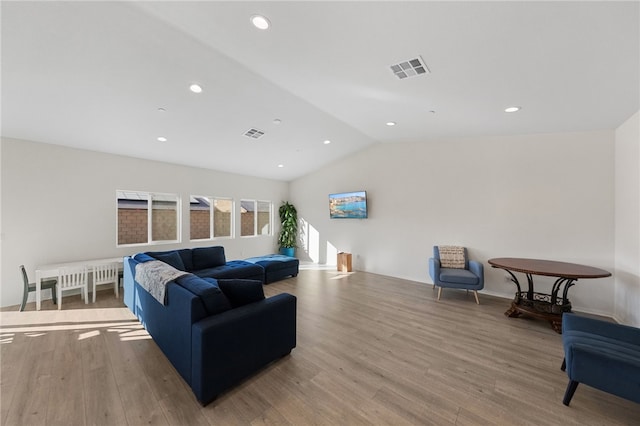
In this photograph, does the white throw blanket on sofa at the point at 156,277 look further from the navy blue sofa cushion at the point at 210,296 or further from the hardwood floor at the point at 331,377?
the hardwood floor at the point at 331,377

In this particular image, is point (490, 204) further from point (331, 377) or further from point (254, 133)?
point (254, 133)

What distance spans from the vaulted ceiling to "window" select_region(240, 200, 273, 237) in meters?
3.21

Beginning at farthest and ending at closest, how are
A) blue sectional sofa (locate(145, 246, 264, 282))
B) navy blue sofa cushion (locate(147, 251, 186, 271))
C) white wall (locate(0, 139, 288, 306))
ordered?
blue sectional sofa (locate(145, 246, 264, 282)) < navy blue sofa cushion (locate(147, 251, 186, 271)) < white wall (locate(0, 139, 288, 306))

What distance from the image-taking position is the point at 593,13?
170cm

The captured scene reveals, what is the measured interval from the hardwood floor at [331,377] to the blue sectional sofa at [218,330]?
0.15 m

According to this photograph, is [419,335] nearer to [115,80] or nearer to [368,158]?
[368,158]

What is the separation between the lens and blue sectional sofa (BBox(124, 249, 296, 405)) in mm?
1901

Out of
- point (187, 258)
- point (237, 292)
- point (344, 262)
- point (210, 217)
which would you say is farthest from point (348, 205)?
point (237, 292)

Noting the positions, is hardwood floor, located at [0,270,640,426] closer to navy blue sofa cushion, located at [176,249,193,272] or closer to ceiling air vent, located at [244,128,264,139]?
navy blue sofa cushion, located at [176,249,193,272]

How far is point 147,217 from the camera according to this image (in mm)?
5488

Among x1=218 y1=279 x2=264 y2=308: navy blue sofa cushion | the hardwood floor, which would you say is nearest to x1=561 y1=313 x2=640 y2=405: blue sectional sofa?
the hardwood floor

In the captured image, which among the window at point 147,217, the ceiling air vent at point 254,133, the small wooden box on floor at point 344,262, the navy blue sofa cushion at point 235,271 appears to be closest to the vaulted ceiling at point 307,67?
the ceiling air vent at point 254,133

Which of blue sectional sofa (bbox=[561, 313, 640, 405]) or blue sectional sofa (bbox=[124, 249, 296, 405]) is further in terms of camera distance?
blue sectional sofa (bbox=[124, 249, 296, 405])

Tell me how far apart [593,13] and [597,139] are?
3060mm
